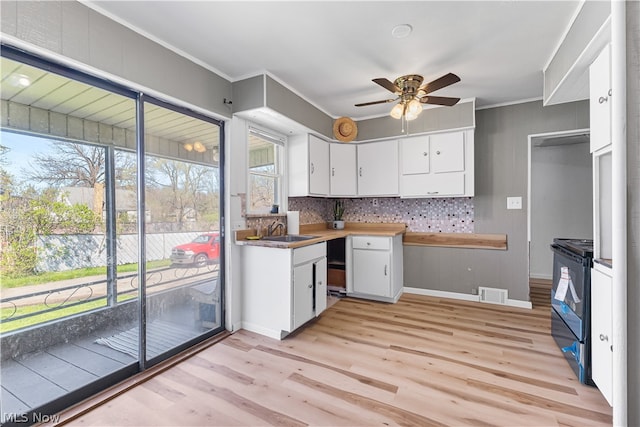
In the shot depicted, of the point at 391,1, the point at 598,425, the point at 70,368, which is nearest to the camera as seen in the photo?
the point at 598,425

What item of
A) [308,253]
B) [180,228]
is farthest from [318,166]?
[180,228]

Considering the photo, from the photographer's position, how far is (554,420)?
61.0 inches

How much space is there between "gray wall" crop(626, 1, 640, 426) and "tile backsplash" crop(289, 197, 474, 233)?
2870 mm

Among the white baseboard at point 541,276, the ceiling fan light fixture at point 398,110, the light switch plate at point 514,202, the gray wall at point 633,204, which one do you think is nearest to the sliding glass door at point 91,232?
the ceiling fan light fixture at point 398,110

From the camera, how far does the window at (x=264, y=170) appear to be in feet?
10.2

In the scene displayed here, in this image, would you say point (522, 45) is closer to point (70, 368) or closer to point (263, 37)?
point (263, 37)

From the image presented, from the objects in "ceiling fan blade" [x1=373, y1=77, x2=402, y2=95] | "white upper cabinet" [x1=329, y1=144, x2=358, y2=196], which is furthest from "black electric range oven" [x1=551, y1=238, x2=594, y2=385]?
"white upper cabinet" [x1=329, y1=144, x2=358, y2=196]

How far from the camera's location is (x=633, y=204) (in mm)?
903

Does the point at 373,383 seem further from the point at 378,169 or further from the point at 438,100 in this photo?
the point at 378,169

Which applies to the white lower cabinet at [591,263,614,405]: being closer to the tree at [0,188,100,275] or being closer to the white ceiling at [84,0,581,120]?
the white ceiling at [84,0,581,120]

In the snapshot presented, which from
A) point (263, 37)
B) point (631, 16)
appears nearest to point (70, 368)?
point (263, 37)

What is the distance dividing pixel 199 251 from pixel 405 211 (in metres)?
2.76

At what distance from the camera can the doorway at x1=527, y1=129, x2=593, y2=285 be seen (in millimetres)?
4301

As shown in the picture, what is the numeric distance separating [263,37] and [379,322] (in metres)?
2.77
